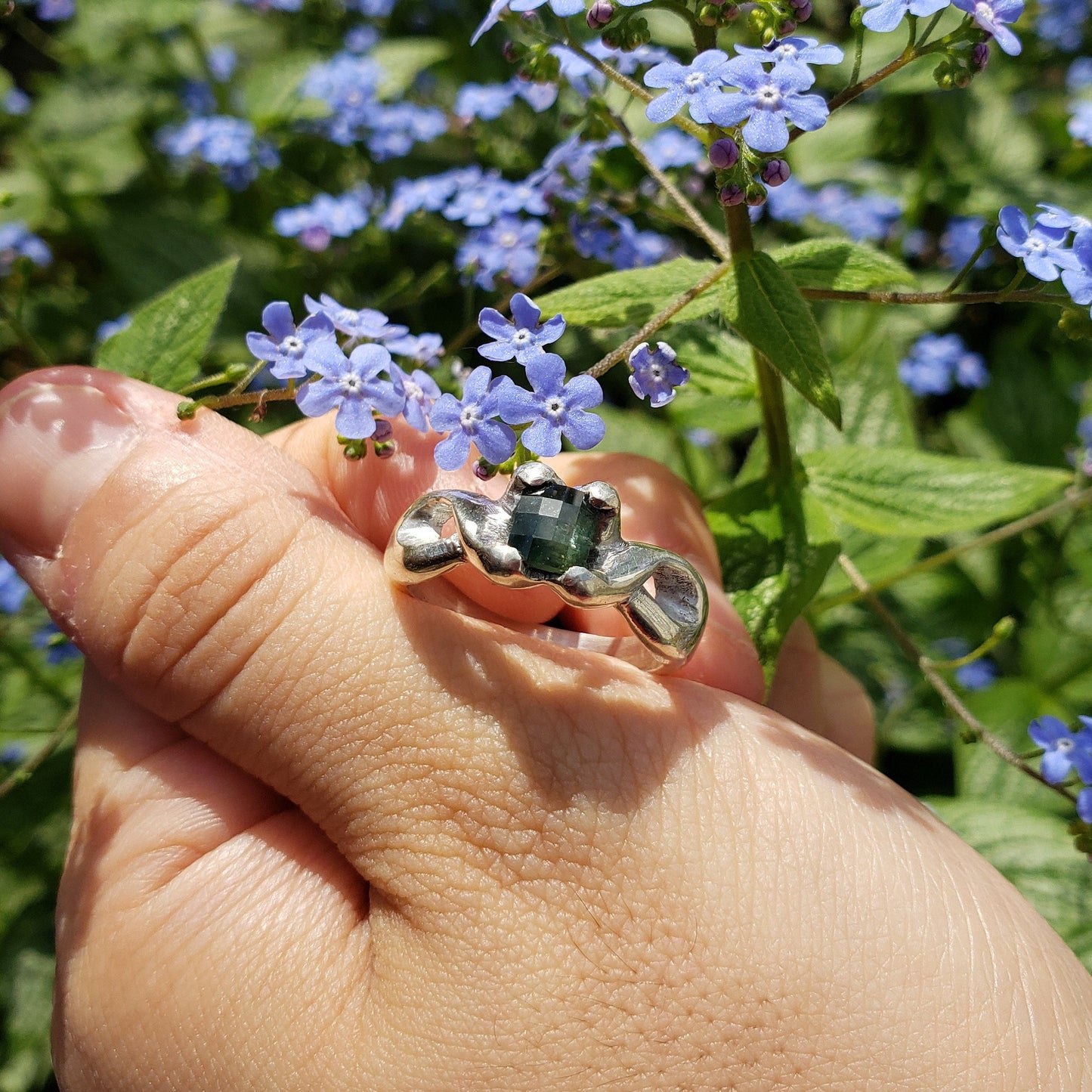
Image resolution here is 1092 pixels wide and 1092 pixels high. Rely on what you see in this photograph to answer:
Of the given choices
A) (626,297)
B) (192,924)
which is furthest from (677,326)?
(192,924)

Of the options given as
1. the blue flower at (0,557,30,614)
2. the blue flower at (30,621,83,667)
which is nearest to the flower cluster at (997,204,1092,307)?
the blue flower at (30,621,83,667)

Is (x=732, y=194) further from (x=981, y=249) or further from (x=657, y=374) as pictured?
(x=981, y=249)

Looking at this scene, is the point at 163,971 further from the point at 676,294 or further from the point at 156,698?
the point at 676,294

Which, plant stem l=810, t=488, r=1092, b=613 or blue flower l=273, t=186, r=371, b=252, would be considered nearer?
plant stem l=810, t=488, r=1092, b=613

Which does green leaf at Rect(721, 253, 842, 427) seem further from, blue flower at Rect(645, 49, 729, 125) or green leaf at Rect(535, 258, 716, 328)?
blue flower at Rect(645, 49, 729, 125)

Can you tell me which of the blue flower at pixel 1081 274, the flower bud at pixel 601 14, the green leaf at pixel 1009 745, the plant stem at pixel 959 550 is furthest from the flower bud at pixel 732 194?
the green leaf at pixel 1009 745
